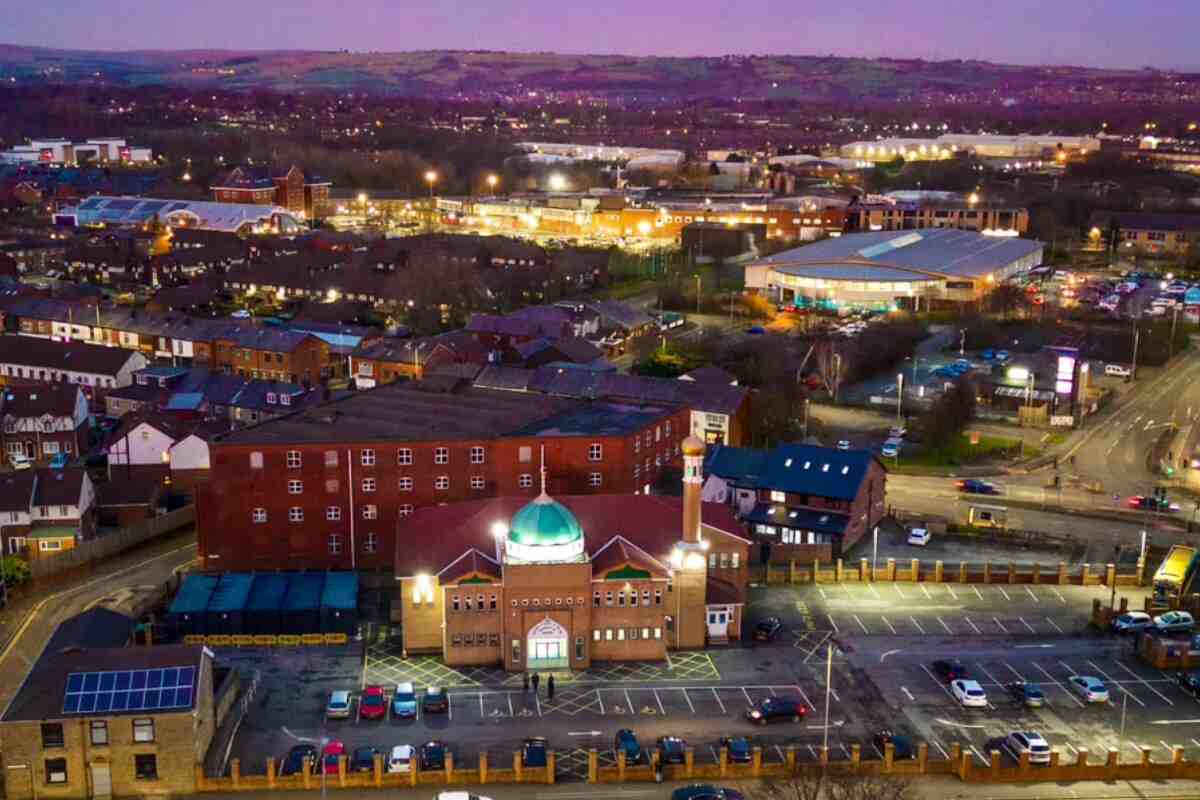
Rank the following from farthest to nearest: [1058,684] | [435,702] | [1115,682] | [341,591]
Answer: [341,591] < [1115,682] < [1058,684] < [435,702]

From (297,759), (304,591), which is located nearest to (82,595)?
(304,591)

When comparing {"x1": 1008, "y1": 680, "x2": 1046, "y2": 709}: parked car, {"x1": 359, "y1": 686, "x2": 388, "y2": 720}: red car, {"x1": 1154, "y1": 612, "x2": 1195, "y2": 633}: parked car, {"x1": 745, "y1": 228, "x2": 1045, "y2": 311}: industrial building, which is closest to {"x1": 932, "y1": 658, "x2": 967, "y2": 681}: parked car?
{"x1": 1008, "y1": 680, "x2": 1046, "y2": 709}: parked car

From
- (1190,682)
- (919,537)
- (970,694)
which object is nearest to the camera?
(970,694)

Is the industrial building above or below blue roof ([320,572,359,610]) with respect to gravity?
above

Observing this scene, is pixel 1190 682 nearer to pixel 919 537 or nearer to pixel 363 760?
pixel 919 537

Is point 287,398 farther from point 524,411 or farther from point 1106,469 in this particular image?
point 1106,469

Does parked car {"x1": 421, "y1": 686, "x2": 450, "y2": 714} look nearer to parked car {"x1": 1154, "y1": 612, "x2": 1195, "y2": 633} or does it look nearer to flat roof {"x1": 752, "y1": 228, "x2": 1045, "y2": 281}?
parked car {"x1": 1154, "y1": 612, "x2": 1195, "y2": 633}
